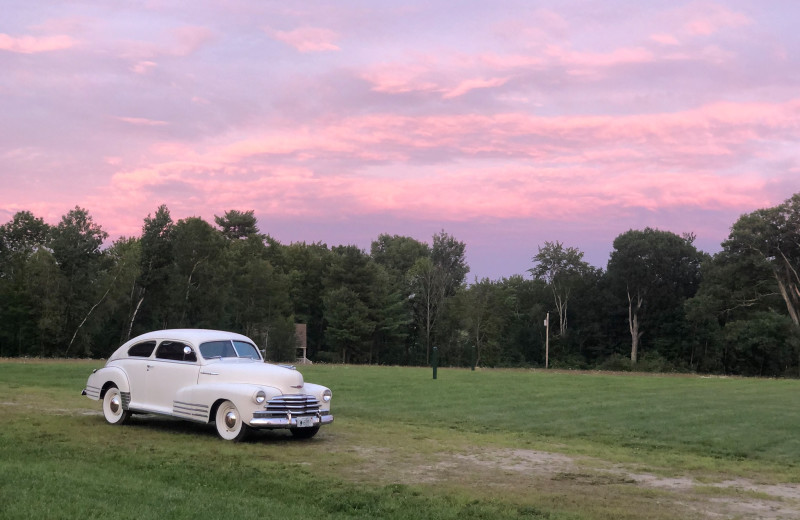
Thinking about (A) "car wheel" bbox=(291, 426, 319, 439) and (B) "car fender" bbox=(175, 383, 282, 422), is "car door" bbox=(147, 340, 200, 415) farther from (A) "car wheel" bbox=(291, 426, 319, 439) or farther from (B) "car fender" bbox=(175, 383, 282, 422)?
(A) "car wheel" bbox=(291, 426, 319, 439)

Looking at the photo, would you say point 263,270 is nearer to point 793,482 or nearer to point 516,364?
point 516,364

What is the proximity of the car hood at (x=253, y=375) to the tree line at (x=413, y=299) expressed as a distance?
58.0 meters

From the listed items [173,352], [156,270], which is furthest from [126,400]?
[156,270]

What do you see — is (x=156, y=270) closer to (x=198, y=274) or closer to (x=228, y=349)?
(x=198, y=274)

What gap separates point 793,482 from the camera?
11398mm

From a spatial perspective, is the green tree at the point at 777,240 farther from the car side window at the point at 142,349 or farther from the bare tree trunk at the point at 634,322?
the car side window at the point at 142,349

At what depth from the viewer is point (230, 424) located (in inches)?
544

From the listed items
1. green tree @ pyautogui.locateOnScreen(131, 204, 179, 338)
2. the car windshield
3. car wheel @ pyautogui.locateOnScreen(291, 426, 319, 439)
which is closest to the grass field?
car wheel @ pyautogui.locateOnScreen(291, 426, 319, 439)

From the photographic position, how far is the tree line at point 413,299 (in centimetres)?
6675

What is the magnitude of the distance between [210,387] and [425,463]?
15.0 feet

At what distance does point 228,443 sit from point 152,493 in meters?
4.67

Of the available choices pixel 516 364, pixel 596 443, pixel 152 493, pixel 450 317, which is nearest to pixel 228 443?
pixel 152 493

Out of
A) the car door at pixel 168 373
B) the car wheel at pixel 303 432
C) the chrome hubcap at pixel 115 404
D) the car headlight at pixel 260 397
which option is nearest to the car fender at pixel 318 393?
the car wheel at pixel 303 432

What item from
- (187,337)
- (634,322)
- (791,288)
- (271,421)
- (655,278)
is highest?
(655,278)
